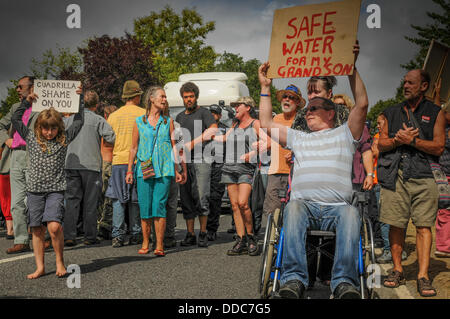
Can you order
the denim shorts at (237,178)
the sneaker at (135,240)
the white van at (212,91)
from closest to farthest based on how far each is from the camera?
the denim shorts at (237,178) → the sneaker at (135,240) → the white van at (212,91)

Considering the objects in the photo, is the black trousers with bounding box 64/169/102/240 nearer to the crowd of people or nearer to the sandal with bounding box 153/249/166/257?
the crowd of people

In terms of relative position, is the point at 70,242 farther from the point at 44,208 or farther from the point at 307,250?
the point at 307,250

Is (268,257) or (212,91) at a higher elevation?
(212,91)

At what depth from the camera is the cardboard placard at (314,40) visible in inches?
174

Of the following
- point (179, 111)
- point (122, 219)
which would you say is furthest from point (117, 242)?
point (179, 111)

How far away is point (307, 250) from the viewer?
438cm

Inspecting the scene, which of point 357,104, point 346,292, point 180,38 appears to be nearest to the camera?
point 346,292

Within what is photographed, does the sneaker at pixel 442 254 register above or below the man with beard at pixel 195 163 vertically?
below

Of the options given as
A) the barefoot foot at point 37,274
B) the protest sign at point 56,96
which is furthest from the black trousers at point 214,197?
the barefoot foot at point 37,274

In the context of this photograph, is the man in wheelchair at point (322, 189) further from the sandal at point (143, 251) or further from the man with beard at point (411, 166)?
the sandal at point (143, 251)

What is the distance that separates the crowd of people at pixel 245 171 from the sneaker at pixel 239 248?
0.01 meters

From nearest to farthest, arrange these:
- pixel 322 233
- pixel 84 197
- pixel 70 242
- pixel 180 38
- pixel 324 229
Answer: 1. pixel 322 233
2. pixel 324 229
3. pixel 70 242
4. pixel 84 197
5. pixel 180 38

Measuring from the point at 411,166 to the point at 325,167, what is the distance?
1292 millimetres

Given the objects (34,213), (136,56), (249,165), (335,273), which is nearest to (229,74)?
(249,165)
